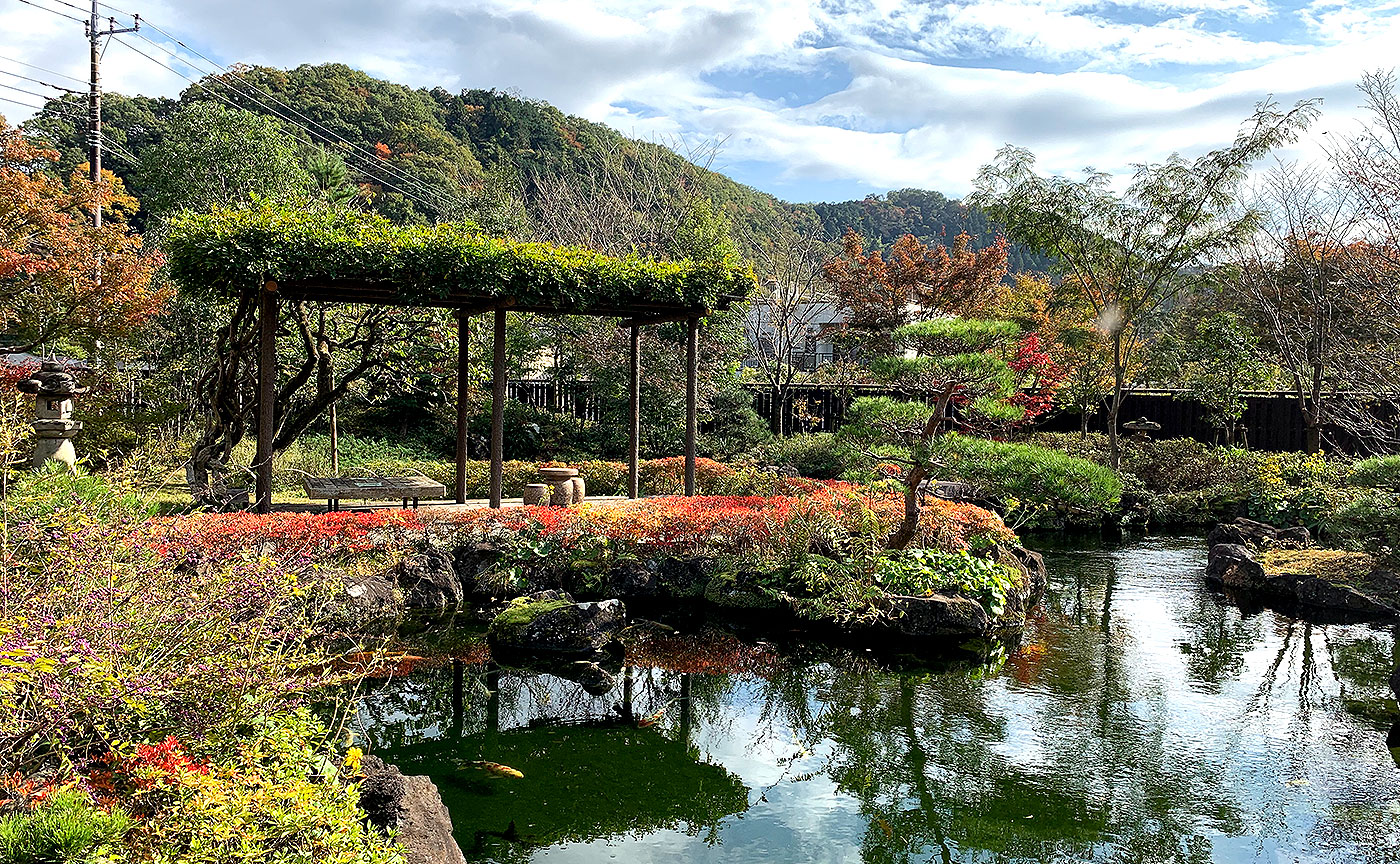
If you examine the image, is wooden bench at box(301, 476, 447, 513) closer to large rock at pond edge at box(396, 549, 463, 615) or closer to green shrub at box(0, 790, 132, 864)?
large rock at pond edge at box(396, 549, 463, 615)

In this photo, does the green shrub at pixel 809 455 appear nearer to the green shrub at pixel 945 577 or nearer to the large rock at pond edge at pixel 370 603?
the green shrub at pixel 945 577

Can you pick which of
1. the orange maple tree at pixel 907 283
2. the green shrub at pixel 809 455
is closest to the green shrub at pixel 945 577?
the green shrub at pixel 809 455

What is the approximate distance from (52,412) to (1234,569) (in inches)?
435

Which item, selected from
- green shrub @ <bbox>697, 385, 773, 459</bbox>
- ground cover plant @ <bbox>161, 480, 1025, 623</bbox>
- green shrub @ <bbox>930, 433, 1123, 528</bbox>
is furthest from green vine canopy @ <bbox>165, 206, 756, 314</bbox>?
green shrub @ <bbox>697, 385, 773, 459</bbox>

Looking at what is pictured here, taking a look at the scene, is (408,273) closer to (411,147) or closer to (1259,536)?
(1259,536)

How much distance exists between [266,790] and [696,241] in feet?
53.3

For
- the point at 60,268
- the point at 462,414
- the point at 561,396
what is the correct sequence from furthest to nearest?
1. the point at 561,396
2. the point at 60,268
3. the point at 462,414

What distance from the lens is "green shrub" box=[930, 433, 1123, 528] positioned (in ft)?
26.3

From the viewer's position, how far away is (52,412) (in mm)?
9109

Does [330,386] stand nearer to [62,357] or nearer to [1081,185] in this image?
[62,357]

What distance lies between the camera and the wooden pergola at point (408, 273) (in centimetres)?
877

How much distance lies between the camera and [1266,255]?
53.0 feet

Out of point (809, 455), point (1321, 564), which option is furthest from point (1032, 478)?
point (809, 455)

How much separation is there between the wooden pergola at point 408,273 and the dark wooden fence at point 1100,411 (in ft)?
22.9
